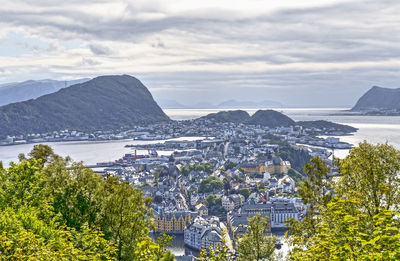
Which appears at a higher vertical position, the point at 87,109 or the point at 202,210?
the point at 87,109

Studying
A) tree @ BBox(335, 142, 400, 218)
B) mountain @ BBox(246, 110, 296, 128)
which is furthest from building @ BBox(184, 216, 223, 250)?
mountain @ BBox(246, 110, 296, 128)

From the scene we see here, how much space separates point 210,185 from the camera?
4888 cm

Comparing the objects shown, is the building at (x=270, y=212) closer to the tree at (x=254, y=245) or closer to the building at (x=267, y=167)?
the building at (x=267, y=167)

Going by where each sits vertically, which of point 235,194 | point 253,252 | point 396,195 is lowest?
point 235,194

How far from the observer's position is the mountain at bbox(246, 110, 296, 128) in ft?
421

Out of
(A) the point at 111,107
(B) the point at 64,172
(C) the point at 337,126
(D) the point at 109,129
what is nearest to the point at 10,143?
(D) the point at 109,129

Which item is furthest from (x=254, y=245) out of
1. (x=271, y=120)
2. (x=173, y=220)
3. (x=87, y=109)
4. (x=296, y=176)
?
(x=87, y=109)

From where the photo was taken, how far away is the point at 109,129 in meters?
136

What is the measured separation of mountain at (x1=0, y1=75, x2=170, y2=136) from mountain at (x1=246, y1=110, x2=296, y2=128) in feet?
122

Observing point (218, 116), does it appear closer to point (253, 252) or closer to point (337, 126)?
point (337, 126)

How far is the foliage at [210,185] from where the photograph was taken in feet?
159

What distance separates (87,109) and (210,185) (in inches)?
→ 4366

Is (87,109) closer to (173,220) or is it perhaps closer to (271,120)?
(271,120)

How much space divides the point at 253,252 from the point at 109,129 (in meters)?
130
